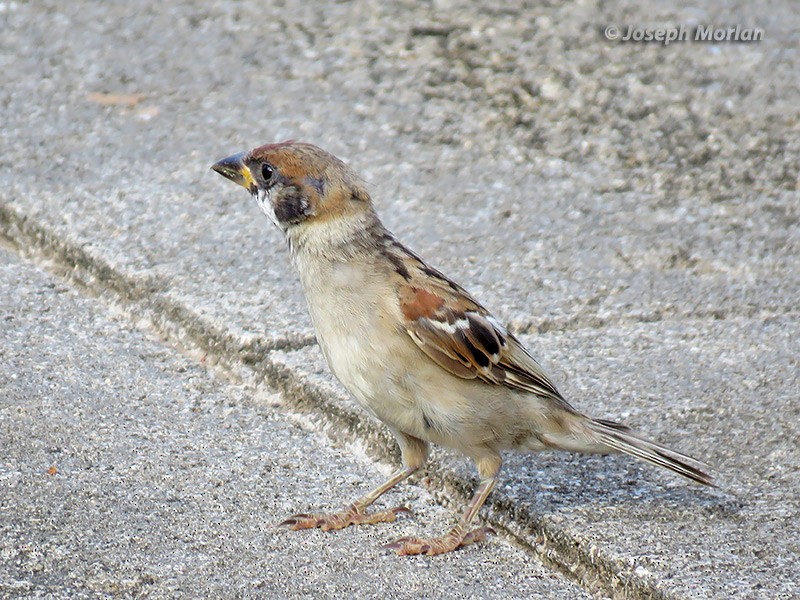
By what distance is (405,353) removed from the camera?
3.95 metres

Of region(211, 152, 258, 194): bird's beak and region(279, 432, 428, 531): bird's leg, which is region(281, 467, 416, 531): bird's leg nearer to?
region(279, 432, 428, 531): bird's leg

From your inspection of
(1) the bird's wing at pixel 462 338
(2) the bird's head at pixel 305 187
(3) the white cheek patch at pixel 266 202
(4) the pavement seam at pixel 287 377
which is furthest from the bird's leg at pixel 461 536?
(3) the white cheek patch at pixel 266 202

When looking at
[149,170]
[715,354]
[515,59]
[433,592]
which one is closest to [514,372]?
[433,592]

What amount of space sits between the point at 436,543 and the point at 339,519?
327 mm

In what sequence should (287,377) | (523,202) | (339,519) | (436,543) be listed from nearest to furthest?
1. (436,543)
2. (339,519)
3. (287,377)
4. (523,202)

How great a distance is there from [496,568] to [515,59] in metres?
4.52

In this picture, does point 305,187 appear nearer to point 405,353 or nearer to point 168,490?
point 405,353

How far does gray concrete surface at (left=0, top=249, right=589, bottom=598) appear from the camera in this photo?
144 inches

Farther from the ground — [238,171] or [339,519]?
[238,171]

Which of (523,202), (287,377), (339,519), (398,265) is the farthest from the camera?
(523,202)

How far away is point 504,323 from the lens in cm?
514

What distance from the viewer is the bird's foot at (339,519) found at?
12.9 ft

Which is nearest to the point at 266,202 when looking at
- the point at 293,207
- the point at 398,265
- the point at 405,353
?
the point at 293,207

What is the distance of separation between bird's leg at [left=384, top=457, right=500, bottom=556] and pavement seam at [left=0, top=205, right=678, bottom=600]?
11 cm
